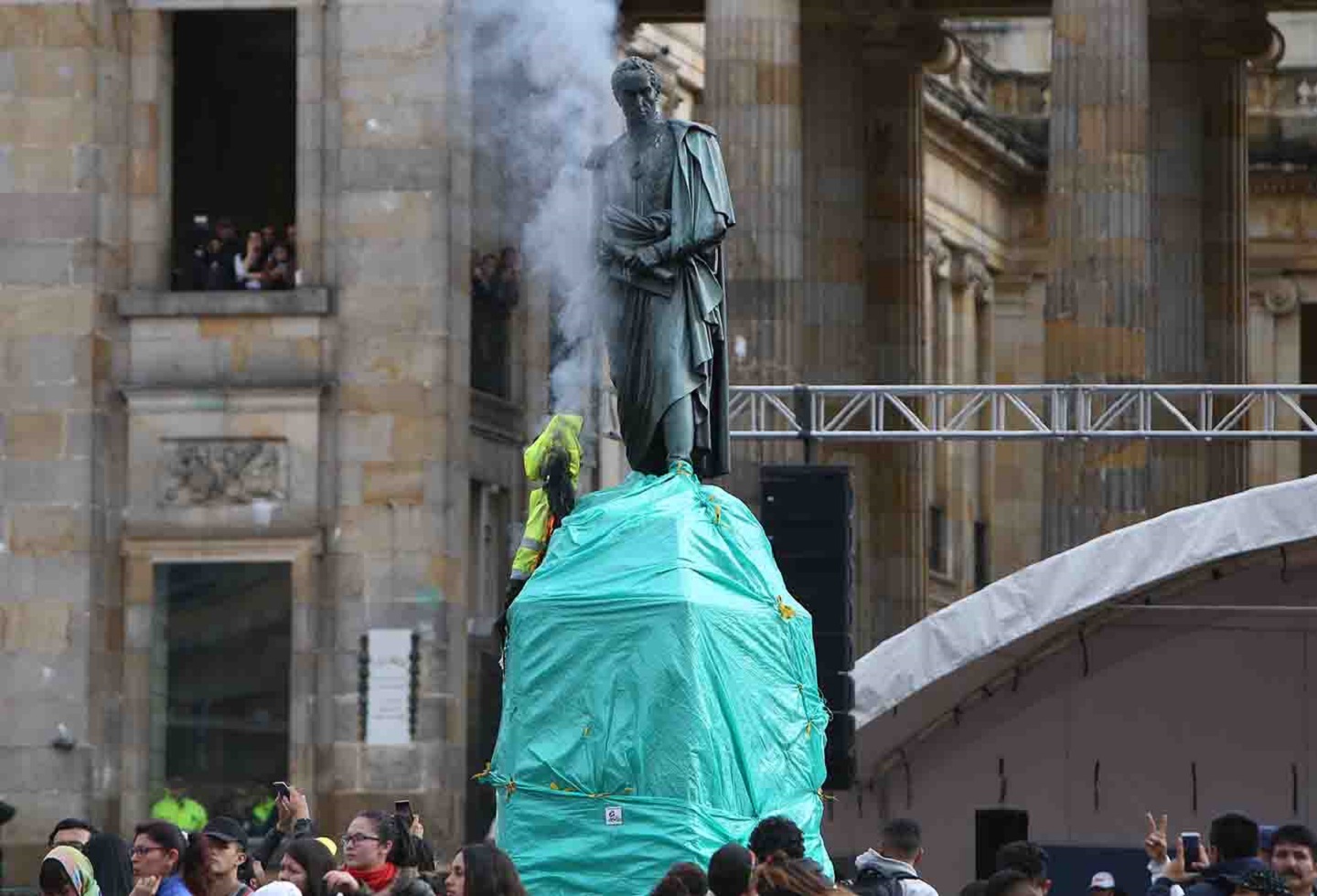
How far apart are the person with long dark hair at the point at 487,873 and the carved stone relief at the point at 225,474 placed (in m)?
34.8

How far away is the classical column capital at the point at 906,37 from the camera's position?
62.3 metres

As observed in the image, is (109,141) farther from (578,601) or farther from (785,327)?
(578,601)

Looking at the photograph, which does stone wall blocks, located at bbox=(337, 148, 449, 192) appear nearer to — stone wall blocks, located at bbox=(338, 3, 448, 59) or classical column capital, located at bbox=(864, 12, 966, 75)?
stone wall blocks, located at bbox=(338, 3, 448, 59)

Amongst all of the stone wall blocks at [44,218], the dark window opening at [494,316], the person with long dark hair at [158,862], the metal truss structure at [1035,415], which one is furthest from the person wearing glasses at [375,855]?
the dark window opening at [494,316]

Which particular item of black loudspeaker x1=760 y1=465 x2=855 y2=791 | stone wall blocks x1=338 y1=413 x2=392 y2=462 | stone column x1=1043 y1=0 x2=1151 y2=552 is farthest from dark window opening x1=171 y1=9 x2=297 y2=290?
black loudspeaker x1=760 y1=465 x2=855 y2=791

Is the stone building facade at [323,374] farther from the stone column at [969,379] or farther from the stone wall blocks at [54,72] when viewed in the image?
the stone column at [969,379]

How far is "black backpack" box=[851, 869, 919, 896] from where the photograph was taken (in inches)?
771

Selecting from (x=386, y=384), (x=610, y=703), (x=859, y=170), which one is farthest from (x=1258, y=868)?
(x=859, y=170)

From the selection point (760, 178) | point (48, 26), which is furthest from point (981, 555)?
point (48, 26)

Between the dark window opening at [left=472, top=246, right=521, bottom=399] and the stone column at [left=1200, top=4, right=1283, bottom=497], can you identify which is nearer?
the dark window opening at [left=472, top=246, right=521, bottom=399]

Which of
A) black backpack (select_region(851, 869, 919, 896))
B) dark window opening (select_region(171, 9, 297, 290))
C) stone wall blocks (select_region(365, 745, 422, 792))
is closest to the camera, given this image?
black backpack (select_region(851, 869, 919, 896))

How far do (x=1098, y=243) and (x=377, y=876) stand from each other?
36.0 metres

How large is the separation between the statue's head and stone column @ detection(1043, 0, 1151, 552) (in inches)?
1276

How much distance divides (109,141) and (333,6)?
315 centimetres
